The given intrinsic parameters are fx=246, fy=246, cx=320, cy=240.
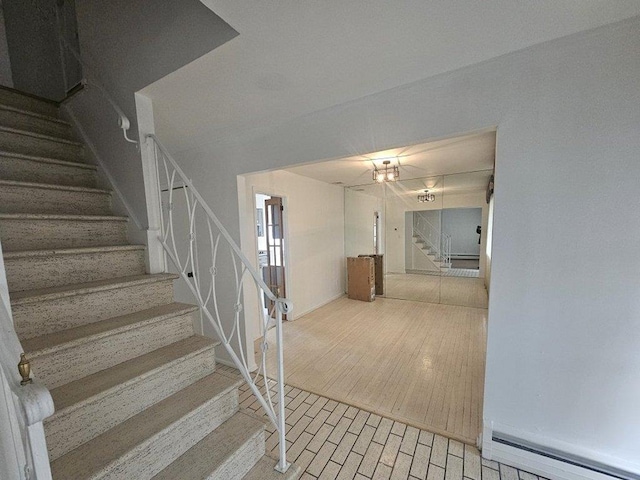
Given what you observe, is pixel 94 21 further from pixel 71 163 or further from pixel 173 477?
pixel 173 477

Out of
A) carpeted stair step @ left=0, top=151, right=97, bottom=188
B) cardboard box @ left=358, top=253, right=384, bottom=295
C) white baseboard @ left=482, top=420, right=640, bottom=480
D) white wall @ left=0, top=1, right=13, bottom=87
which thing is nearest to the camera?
white baseboard @ left=482, top=420, right=640, bottom=480

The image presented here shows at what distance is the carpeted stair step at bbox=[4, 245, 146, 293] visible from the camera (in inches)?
51.9

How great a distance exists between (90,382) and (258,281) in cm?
89

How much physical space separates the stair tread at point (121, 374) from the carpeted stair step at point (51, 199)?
122 cm

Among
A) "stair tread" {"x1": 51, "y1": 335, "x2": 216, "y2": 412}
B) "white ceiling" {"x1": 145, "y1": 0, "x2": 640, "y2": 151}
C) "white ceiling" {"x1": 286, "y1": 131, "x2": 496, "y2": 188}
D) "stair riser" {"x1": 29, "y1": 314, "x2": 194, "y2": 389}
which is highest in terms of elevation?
"white ceiling" {"x1": 145, "y1": 0, "x2": 640, "y2": 151}

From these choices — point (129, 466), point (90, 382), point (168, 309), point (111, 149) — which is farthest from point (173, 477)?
point (111, 149)

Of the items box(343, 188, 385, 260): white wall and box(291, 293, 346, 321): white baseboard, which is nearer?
box(291, 293, 346, 321): white baseboard

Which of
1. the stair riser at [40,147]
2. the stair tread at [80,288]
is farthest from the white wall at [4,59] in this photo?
the stair tread at [80,288]

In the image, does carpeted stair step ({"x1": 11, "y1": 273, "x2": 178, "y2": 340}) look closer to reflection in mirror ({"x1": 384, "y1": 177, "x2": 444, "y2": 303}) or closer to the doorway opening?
the doorway opening

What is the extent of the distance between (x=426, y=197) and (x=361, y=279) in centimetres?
219

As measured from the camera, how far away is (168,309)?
62.9 inches

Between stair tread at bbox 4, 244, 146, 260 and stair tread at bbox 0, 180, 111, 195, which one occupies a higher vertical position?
stair tread at bbox 0, 180, 111, 195

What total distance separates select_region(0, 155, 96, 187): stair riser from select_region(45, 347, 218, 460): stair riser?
1589mm

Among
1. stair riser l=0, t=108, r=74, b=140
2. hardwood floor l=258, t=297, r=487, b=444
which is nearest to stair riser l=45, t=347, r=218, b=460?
hardwood floor l=258, t=297, r=487, b=444
